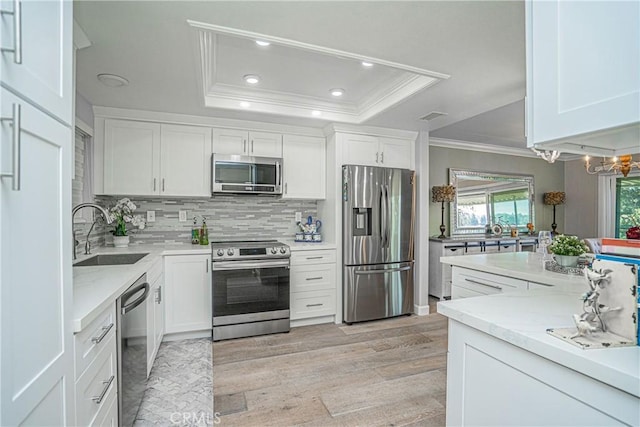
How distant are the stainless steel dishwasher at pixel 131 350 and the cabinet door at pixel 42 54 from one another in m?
1.04

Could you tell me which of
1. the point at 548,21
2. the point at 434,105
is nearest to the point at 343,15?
the point at 548,21

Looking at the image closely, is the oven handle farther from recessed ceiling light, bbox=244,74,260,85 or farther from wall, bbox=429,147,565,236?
wall, bbox=429,147,565,236

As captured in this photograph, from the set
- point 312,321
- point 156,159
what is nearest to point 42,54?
point 156,159

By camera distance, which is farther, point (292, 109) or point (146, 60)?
point (292, 109)

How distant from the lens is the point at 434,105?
310 cm

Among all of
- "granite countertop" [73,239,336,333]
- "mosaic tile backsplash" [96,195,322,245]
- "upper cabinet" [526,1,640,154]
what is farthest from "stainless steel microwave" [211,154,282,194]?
"upper cabinet" [526,1,640,154]

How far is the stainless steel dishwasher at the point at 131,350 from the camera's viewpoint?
1657 mm

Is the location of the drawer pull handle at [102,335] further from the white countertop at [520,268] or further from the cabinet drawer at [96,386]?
the white countertop at [520,268]

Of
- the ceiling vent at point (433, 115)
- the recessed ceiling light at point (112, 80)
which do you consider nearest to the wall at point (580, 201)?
the ceiling vent at point (433, 115)

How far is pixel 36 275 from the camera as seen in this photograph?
0.87 meters

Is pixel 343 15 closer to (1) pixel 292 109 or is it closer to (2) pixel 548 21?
(2) pixel 548 21

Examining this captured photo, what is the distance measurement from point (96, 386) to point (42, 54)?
4.05ft

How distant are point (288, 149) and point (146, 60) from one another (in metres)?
1.80

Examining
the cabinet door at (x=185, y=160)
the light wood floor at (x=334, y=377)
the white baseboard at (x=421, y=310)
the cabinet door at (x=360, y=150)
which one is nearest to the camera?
the light wood floor at (x=334, y=377)
